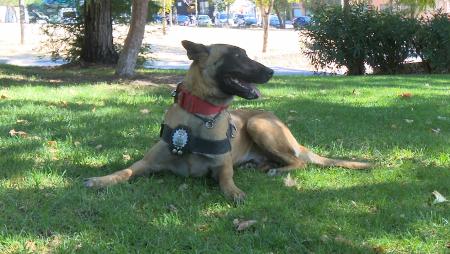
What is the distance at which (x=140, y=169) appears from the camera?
450cm

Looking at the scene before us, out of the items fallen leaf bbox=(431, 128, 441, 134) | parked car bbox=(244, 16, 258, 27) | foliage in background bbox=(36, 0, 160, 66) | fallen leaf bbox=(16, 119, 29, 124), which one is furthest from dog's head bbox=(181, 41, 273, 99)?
parked car bbox=(244, 16, 258, 27)

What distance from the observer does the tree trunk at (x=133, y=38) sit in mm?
10922

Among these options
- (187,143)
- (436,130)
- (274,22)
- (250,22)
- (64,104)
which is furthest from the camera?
(274,22)

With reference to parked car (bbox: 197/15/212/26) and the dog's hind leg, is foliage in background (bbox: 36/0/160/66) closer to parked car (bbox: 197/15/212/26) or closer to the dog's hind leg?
the dog's hind leg

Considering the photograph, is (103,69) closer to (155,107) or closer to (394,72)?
(155,107)

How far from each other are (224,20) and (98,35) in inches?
3148

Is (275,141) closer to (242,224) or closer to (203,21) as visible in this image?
(242,224)

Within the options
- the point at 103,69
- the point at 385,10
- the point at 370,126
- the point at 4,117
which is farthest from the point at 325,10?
the point at 4,117

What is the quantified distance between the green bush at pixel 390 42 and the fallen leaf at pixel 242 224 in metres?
13.8

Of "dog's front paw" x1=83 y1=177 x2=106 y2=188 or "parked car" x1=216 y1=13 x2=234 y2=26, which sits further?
"parked car" x1=216 y1=13 x2=234 y2=26

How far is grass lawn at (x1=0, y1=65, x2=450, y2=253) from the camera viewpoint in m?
3.34

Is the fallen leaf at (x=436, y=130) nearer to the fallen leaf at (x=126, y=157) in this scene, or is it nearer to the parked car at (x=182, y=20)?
the fallen leaf at (x=126, y=157)

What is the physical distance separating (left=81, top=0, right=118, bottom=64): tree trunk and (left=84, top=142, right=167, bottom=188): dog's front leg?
31.2 ft

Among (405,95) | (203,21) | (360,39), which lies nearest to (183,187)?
(405,95)
